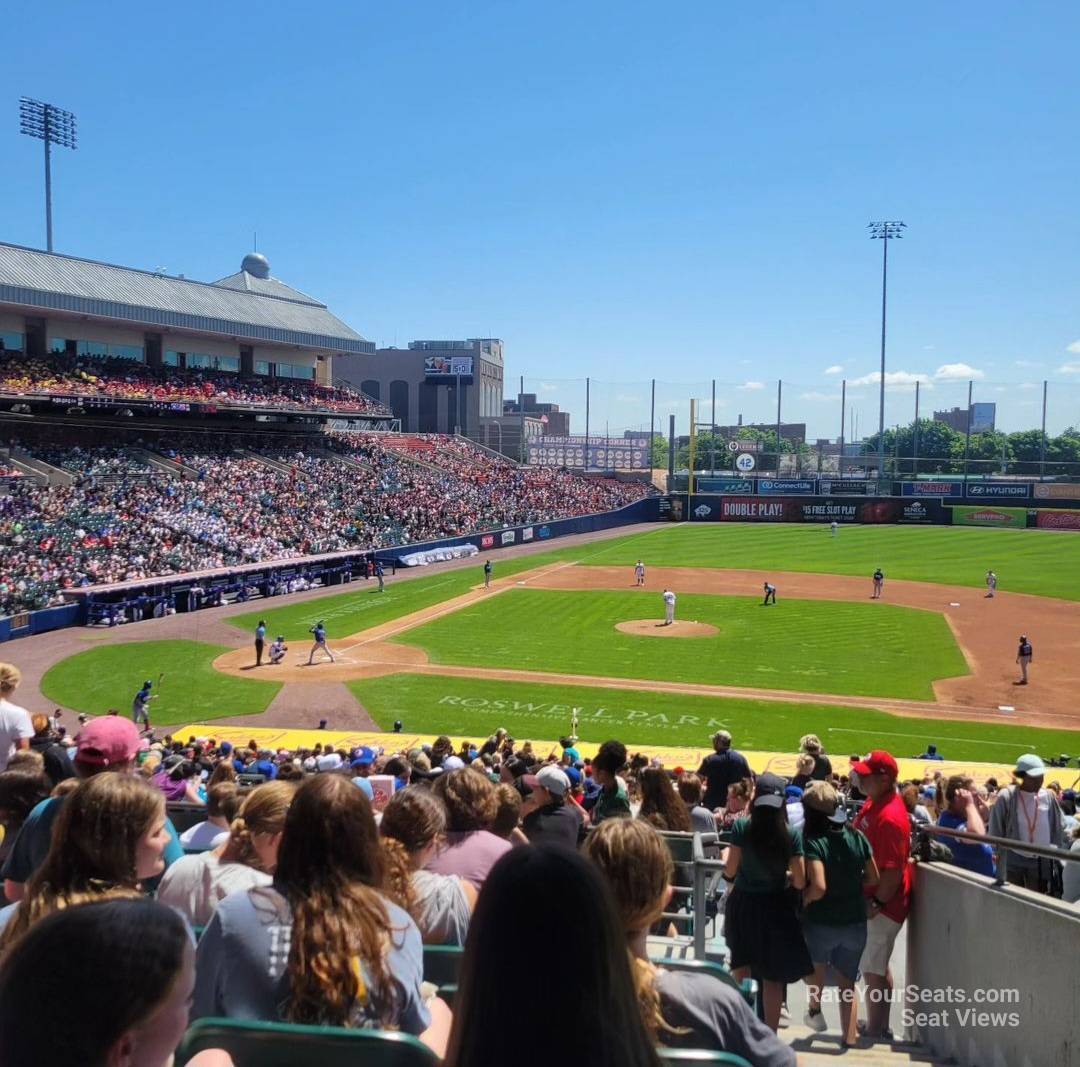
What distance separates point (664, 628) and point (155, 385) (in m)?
31.4

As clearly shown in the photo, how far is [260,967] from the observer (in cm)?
302

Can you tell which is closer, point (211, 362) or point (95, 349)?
point (95, 349)

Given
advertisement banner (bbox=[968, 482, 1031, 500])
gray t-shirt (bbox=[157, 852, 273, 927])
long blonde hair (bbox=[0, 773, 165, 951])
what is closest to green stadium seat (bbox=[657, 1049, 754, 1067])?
long blonde hair (bbox=[0, 773, 165, 951])

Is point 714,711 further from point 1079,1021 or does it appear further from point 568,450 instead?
point 568,450

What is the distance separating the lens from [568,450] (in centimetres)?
10525

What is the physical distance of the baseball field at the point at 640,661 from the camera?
2286cm

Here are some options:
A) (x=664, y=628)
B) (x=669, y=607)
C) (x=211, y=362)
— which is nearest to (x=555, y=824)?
(x=664, y=628)

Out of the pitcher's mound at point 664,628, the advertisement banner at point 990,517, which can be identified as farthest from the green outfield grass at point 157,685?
the advertisement banner at point 990,517

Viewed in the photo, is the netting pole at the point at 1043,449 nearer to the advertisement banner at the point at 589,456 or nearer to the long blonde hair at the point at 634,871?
the advertisement banner at the point at 589,456

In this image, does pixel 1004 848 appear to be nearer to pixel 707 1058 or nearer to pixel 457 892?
pixel 457 892

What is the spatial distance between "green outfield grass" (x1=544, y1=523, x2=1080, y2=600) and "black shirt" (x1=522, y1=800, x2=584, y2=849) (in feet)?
135

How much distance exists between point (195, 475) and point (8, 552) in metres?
14.3

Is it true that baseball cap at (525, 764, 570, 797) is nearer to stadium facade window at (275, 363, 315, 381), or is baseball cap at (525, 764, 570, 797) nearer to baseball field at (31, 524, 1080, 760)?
baseball field at (31, 524, 1080, 760)

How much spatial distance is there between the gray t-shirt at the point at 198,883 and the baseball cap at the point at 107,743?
0.86 meters
